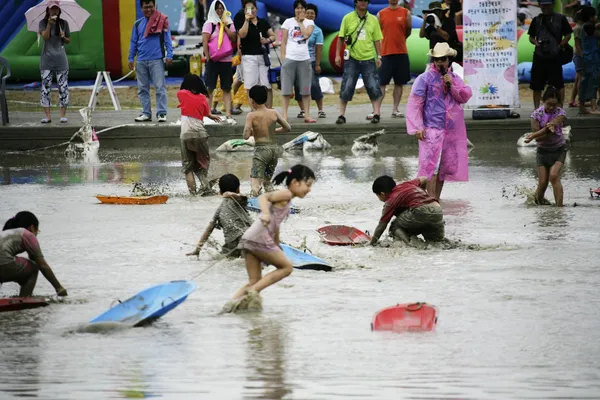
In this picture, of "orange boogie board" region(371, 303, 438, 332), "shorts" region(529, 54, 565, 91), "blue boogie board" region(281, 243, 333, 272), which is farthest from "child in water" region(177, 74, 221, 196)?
"shorts" region(529, 54, 565, 91)

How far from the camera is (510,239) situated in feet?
33.7

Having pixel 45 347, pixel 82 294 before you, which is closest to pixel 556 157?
pixel 82 294

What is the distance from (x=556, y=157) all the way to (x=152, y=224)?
3990mm

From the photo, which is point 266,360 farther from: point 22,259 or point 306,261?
point 306,261

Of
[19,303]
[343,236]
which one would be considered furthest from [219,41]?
[19,303]

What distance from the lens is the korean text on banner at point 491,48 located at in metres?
17.5

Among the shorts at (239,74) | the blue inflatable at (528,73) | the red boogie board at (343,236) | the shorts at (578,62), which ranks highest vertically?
the shorts at (578,62)

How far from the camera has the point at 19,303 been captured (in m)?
7.93

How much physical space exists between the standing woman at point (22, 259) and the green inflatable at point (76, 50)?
1607cm

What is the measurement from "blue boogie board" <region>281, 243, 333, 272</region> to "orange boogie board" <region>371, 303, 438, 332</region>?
192 cm

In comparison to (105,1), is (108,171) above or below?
below

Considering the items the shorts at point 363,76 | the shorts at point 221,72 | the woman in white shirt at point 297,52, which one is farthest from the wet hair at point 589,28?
the shorts at point 221,72

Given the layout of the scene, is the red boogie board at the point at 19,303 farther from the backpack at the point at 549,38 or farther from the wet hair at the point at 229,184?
the backpack at the point at 549,38

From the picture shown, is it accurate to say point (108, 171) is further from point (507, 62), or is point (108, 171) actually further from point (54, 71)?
point (507, 62)
